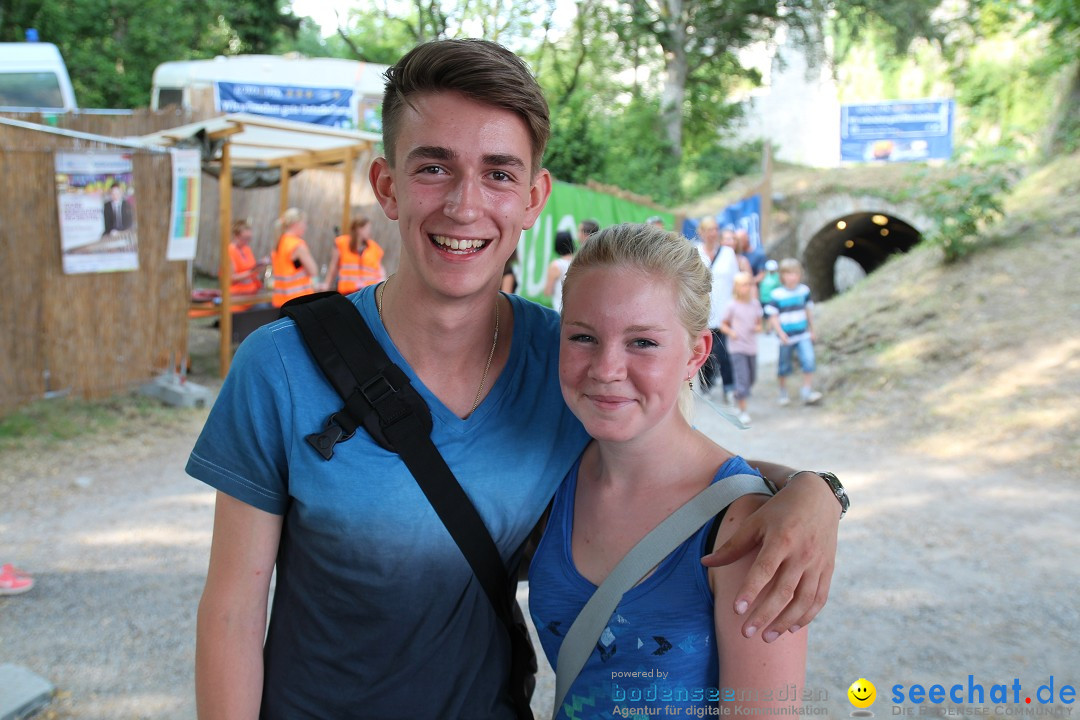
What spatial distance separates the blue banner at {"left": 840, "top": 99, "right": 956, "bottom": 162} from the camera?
2084 centimetres

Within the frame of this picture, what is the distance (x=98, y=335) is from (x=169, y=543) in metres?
3.47

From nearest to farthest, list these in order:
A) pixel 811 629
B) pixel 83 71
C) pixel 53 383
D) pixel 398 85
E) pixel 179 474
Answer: pixel 398 85 → pixel 811 629 → pixel 179 474 → pixel 53 383 → pixel 83 71

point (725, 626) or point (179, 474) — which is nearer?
point (725, 626)

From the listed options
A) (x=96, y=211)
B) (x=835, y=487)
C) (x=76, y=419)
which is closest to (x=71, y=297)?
(x=96, y=211)

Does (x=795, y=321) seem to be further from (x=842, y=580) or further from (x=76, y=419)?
(x=76, y=419)

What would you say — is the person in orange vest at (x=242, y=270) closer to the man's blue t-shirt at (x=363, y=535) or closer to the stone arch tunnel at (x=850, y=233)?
the man's blue t-shirt at (x=363, y=535)

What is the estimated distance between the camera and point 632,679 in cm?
159

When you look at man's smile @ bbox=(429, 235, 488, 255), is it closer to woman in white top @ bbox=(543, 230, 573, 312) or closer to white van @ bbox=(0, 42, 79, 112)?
woman in white top @ bbox=(543, 230, 573, 312)

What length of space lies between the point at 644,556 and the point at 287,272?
341 inches

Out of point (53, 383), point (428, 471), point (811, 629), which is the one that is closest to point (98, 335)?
point (53, 383)

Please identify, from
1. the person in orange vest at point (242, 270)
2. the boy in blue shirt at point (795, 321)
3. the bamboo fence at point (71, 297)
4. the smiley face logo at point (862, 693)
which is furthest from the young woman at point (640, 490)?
the person in orange vest at point (242, 270)

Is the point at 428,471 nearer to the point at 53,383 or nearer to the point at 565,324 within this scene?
the point at 565,324

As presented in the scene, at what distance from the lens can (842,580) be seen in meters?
4.82

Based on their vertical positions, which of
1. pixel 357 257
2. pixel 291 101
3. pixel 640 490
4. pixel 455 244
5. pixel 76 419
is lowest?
pixel 76 419
